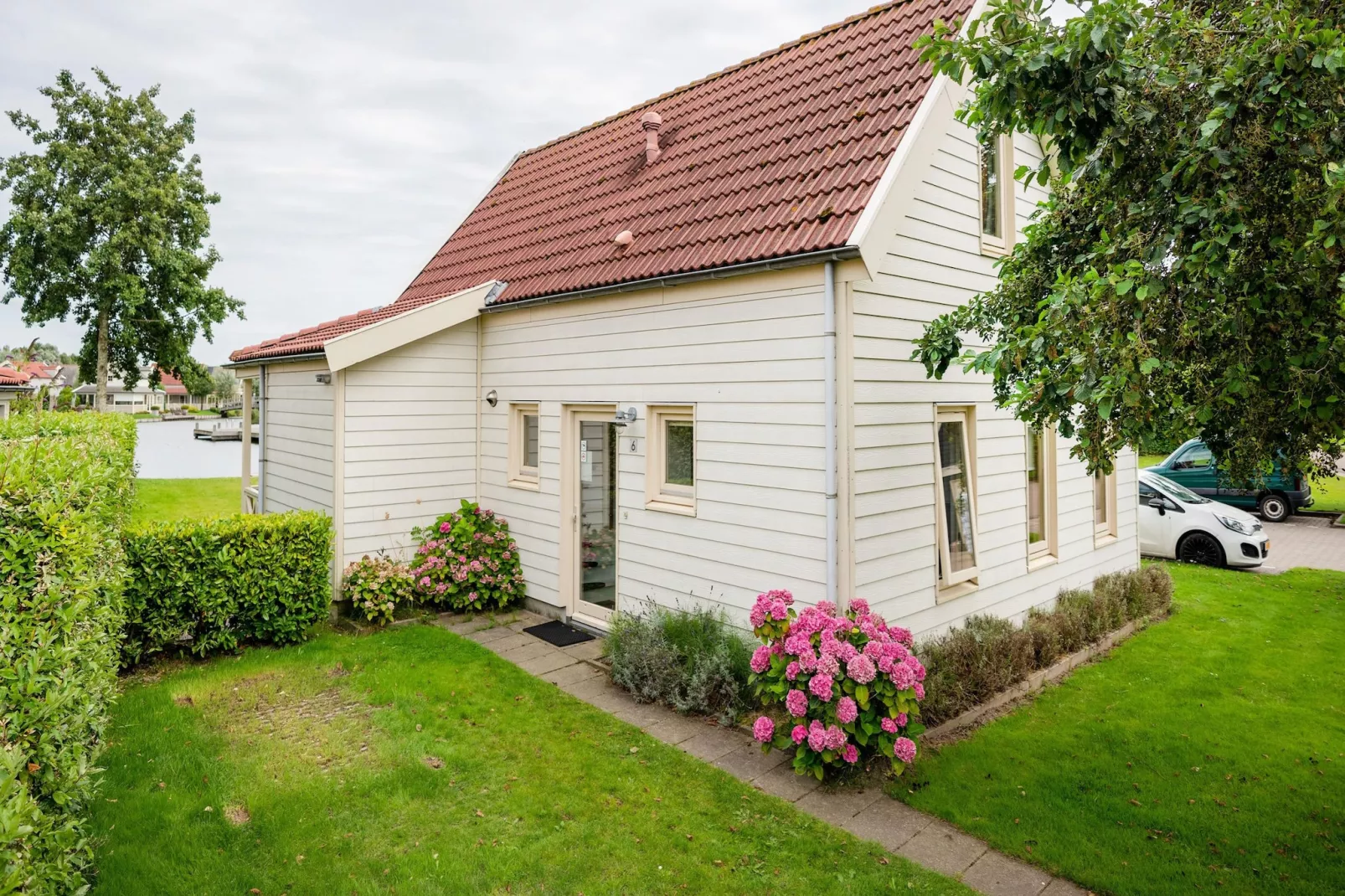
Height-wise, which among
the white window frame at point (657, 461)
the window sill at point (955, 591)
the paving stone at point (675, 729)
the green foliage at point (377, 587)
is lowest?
the paving stone at point (675, 729)

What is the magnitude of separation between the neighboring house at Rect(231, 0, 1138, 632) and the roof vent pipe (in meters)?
0.05

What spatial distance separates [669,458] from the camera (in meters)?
7.78

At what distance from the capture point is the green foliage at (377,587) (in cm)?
863

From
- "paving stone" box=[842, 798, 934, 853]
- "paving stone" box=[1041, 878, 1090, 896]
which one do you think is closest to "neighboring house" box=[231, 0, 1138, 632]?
"paving stone" box=[842, 798, 934, 853]

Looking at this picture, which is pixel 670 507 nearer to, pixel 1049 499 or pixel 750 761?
pixel 750 761

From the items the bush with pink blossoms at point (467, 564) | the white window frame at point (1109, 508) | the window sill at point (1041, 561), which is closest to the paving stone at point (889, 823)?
the window sill at point (1041, 561)

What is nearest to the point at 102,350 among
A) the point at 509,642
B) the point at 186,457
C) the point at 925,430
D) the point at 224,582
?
the point at 186,457

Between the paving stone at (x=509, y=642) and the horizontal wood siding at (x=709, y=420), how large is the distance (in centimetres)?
77

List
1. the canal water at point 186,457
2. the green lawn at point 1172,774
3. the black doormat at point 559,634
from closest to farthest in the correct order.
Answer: the green lawn at point 1172,774, the black doormat at point 559,634, the canal water at point 186,457

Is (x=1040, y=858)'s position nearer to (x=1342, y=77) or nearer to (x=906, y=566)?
(x=906, y=566)

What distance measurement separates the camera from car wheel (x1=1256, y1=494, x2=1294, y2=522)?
19.7 meters

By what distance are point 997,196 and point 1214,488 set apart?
1559 centimetres

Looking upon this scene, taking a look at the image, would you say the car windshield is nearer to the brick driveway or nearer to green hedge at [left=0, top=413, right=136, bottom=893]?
the brick driveway

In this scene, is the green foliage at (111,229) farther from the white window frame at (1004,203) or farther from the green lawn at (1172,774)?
the green lawn at (1172,774)
